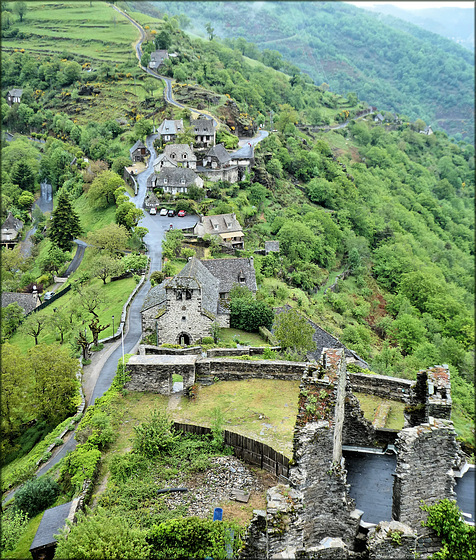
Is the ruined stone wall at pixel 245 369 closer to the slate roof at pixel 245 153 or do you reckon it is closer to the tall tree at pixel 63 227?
the tall tree at pixel 63 227

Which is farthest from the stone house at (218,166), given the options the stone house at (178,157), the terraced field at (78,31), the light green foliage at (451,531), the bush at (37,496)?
A: the light green foliage at (451,531)

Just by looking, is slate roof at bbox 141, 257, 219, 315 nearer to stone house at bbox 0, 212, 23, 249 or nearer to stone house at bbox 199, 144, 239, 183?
stone house at bbox 199, 144, 239, 183

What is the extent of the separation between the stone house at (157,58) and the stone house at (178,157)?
56.5 metres

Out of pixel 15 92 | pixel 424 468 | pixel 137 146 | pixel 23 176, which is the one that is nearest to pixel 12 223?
pixel 23 176

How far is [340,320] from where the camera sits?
63.6 m

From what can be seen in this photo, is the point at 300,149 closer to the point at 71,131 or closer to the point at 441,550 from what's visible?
the point at 71,131

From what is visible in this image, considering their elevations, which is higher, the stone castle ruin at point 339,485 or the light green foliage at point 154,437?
the stone castle ruin at point 339,485

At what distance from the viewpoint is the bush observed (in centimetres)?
2166

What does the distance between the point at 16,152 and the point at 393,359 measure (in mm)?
92297

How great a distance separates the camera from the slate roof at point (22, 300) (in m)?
60.4

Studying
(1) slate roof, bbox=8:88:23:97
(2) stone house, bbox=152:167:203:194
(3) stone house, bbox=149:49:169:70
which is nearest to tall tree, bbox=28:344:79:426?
(2) stone house, bbox=152:167:203:194

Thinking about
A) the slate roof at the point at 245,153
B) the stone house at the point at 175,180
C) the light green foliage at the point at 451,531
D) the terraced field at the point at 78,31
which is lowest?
the stone house at the point at 175,180

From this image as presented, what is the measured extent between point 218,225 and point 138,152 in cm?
3459

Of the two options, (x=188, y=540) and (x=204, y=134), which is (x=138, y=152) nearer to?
(x=204, y=134)
